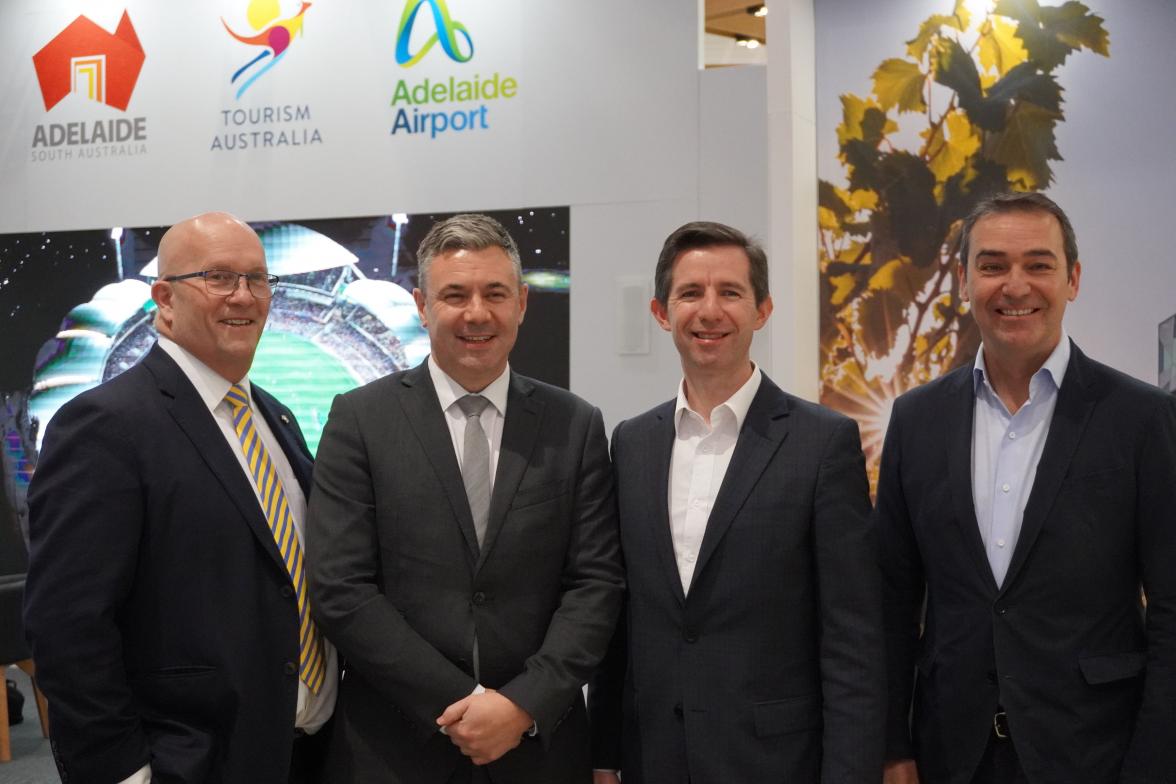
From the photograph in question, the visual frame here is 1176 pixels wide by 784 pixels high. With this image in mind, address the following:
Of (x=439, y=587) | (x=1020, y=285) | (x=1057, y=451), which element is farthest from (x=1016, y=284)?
(x=439, y=587)

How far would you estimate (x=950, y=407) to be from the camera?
2.56 m

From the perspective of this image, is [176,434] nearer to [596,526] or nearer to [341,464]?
[341,464]

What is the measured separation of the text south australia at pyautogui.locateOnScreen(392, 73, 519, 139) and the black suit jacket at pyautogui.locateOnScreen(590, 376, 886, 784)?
14.9ft

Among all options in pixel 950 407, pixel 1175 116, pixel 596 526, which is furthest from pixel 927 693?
pixel 1175 116

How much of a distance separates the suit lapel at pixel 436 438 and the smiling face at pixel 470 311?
0.07 metres

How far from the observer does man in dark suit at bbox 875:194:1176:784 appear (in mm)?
2322

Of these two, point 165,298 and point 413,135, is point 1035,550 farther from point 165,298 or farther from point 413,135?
point 413,135

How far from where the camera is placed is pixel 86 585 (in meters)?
2.22

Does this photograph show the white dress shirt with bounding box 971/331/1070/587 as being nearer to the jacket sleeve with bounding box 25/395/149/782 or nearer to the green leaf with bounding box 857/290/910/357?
the jacket sleeve with bounding box 25/395/149/782

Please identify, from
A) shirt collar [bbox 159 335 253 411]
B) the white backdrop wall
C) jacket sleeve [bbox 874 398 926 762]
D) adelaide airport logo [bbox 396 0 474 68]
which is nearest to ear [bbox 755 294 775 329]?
jacket sleeve [bbox 874 398 926 762]

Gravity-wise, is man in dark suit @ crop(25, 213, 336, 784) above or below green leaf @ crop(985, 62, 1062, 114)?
below

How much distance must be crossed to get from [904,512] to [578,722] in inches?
35.0

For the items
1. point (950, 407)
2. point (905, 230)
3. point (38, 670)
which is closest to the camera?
point (38, 670)

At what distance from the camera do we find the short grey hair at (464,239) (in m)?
2.49
